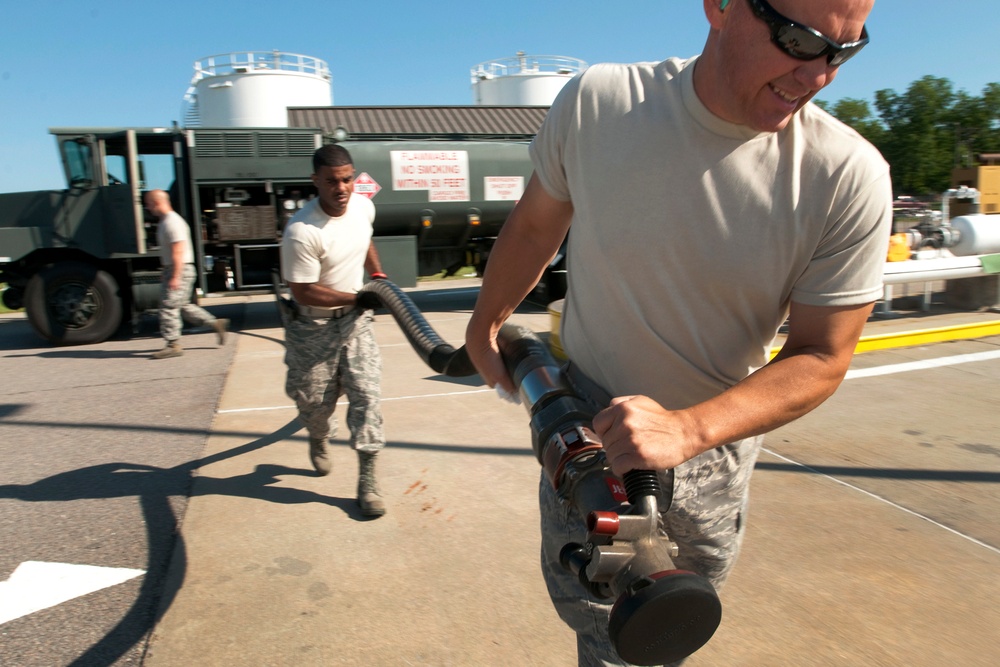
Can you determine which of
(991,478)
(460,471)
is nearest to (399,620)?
(460,471)

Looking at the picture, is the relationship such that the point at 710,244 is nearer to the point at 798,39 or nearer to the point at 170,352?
the point at 798,39

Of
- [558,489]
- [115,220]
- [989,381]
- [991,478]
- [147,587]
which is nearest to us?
[558,489]

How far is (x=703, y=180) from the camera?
55.6 inches

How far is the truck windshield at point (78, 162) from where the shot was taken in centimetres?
902

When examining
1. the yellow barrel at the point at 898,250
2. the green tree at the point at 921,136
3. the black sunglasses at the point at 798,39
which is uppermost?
the green tree at the point at 921,136

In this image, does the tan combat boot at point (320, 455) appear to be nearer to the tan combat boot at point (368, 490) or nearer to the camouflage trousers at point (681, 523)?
the tan combat boot at point (368, 490)

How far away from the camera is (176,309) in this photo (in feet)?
26.3

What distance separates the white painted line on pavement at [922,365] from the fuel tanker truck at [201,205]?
6.00m

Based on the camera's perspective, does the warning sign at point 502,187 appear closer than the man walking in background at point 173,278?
No

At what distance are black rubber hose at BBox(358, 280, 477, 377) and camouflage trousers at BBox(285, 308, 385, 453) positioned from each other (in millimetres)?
423

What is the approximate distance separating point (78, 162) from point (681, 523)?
967 cm

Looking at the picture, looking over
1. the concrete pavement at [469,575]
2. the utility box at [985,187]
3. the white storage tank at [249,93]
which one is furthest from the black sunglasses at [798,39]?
the white storage tank at [249,93]

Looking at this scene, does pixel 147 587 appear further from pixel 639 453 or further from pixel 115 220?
pixel 115 220

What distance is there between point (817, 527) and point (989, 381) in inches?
139
